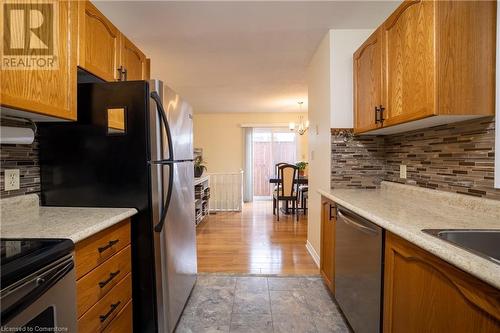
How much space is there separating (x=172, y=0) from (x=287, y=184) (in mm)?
3456

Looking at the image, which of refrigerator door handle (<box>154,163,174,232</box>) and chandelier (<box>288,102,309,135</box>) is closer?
refrigerator door handle (<box>154,163,174,232</box>)

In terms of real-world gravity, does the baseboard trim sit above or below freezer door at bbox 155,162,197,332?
below

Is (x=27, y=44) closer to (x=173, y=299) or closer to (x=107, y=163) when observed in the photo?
(x=107, y=163)

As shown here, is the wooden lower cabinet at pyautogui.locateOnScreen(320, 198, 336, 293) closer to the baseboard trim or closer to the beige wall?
the baseboard trim

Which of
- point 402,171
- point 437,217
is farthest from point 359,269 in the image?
point 402,171

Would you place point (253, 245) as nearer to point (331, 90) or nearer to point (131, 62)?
point (331, 90)

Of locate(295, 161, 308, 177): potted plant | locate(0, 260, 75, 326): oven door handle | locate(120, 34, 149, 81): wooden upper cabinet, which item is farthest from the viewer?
locate(295, 161, 308, 177): potted plant

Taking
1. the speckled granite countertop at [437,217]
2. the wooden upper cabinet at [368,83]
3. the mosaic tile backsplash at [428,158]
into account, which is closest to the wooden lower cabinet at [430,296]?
the speckled granite countertop at [437,217]

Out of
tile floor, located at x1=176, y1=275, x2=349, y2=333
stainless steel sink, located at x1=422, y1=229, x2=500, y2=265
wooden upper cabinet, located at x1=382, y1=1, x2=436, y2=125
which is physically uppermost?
wooden upper cabinet, located at x1=382, y1=1, x2=436, y2=125

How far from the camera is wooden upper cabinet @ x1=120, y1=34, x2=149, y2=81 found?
196 centimetres

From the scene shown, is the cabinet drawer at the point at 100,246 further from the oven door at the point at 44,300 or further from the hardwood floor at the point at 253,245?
the hardwood floor at the point at 253,245

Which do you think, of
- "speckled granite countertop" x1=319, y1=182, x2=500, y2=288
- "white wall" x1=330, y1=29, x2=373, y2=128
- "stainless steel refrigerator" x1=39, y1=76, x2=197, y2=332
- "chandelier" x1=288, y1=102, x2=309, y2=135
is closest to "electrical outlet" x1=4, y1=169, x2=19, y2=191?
"stainless steel refrigerator" x1=39, y1=76, x2=197, y2=332

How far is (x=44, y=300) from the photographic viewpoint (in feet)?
2.61

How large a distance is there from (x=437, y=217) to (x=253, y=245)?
7.66ft
